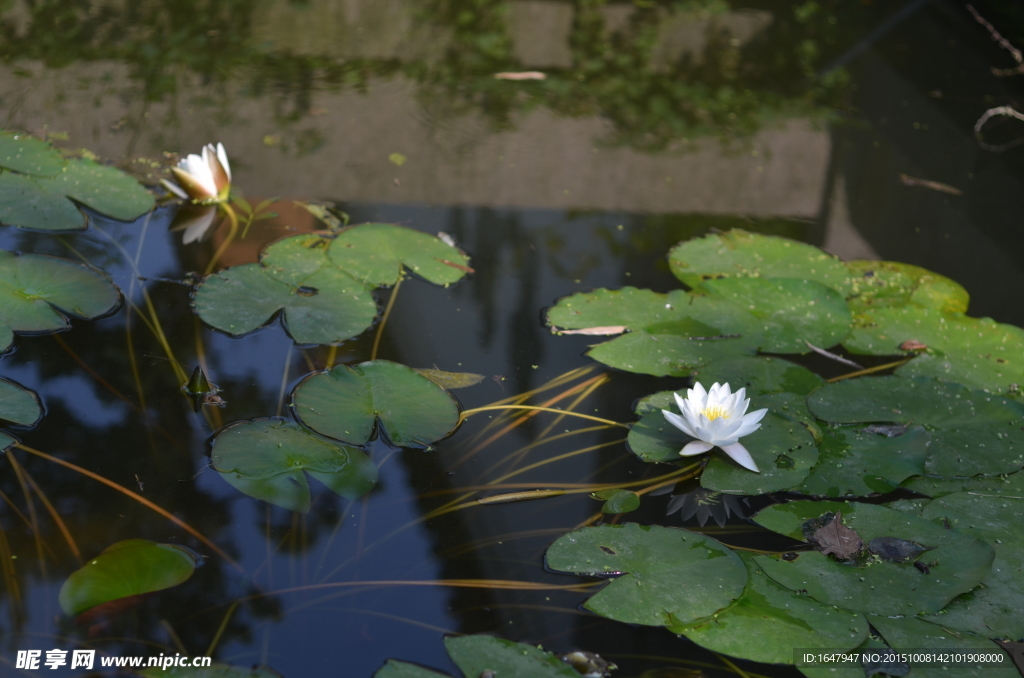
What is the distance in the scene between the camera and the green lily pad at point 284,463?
1441 mm

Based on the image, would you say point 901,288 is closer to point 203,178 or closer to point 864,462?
point 864,462

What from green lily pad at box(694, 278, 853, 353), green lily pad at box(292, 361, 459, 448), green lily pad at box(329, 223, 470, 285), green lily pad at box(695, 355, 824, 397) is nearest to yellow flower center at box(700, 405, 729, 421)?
green lily pad at box(695, 355, 824, 397)

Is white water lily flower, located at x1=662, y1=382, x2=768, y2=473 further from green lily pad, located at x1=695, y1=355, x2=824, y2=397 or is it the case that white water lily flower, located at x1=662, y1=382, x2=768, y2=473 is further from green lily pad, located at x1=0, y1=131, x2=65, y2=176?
green lily pad, located at x1=0, y1=131, x2=65, y2=176

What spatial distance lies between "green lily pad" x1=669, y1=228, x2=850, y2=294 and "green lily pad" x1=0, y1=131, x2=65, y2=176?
6.21 ft

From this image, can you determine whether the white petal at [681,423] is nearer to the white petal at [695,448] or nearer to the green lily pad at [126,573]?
the white petal at [695,448]

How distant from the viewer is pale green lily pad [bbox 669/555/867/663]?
1227 millimetres

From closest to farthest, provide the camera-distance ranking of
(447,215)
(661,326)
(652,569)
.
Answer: (652,569)
(661,326)
(447,215)

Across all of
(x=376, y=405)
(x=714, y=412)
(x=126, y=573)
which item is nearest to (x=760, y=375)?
(x=714, y=412)

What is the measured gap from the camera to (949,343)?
76.7 inches

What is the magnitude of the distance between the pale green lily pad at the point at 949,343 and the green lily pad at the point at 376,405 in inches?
43.9

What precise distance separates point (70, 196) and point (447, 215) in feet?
3.63

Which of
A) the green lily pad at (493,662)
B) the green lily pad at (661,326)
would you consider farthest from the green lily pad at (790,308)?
the green lily pad at (493,662)

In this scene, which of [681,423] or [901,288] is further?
[901,288]

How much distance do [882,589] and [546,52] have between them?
2837 mm
